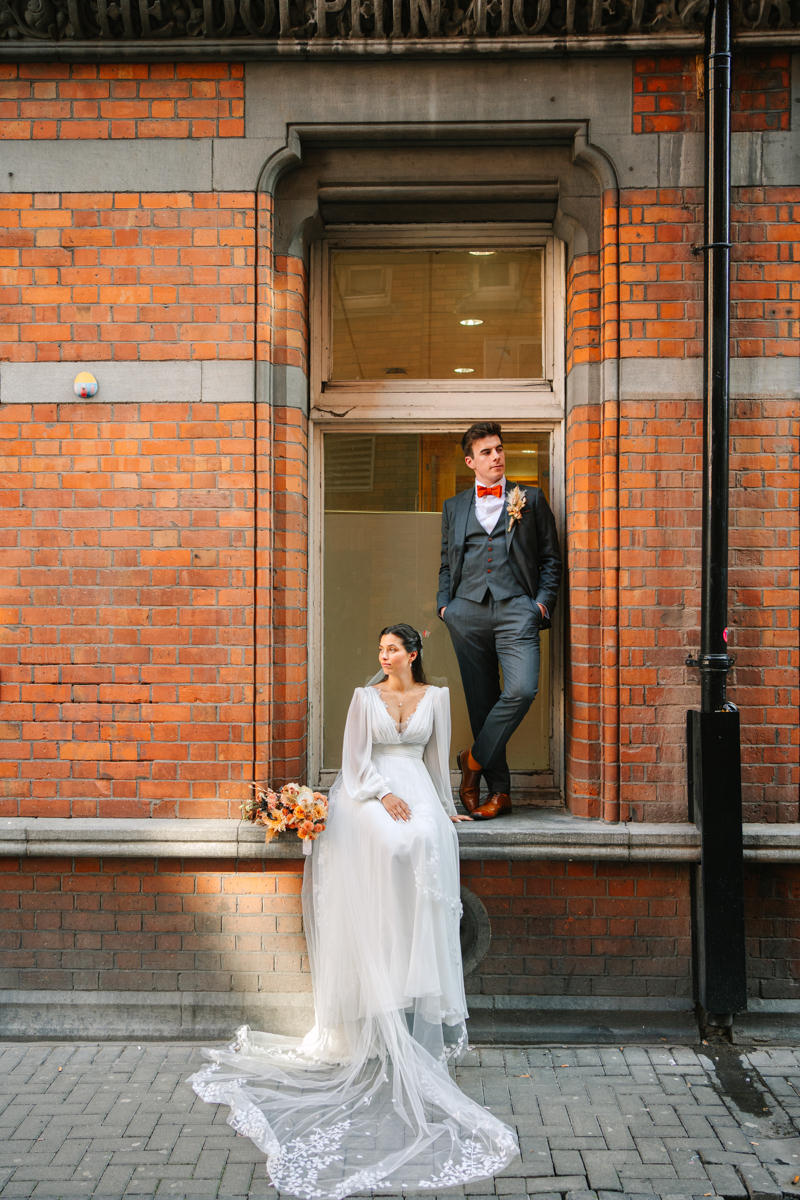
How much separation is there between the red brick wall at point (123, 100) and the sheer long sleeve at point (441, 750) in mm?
3085

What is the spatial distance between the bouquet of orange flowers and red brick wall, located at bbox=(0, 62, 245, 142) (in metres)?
3.37

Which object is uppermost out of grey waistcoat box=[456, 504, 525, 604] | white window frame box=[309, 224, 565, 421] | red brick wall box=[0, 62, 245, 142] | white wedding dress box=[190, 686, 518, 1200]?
red brick wall box=[0, 62, 245, 142]

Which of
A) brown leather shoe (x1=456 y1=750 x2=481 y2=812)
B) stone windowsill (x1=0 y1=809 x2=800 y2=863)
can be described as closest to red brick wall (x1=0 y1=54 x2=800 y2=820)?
stone windowsill (x1=0 y1=809 x2=800 y2=863)

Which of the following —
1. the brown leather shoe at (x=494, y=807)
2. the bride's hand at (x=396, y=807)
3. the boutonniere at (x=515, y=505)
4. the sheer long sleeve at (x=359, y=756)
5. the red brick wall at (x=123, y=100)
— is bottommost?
the brown leather shoe at (x=494, y=807)

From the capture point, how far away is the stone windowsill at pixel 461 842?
449 centimetres

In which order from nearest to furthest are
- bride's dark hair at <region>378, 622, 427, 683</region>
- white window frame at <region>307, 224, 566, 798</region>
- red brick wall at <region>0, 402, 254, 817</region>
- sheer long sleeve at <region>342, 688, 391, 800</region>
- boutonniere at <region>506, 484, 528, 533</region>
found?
sheer long sleeve at <region>342, 688, 391, 800</region> < bride's dark hair at <region>378, 622, 427, 683</region> < red brick wall at <region>0, 402, 254, 817</region> < boutonniere at <region>506, 484, 528, 533</region> < white window frame at <region>307, 224, 566, 798</region>

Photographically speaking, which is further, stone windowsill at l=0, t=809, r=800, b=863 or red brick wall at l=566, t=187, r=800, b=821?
red brick wall at l=566, t=187, r=800, b=821

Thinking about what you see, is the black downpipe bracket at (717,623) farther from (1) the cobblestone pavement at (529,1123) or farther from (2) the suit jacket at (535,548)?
(2) the suit jacket at (535,548)

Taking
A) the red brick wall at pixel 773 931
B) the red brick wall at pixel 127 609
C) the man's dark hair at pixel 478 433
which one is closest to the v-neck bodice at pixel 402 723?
the red brick wall at pixel 127 609

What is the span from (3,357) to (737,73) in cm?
406

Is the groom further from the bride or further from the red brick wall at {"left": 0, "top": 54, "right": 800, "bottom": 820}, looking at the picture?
the bride

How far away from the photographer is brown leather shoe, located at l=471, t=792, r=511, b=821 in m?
4.76

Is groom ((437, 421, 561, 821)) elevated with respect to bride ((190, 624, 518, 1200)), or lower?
elevated

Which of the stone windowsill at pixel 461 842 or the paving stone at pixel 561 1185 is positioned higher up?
the stone windowsill at pixel 461 842
